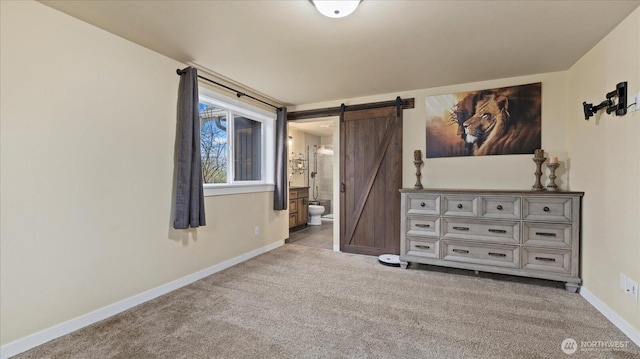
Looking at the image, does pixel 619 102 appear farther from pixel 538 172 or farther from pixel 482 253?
pixel 482 253

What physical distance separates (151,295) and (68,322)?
0.60 meters

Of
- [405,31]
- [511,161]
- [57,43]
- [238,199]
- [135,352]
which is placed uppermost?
[405,31]

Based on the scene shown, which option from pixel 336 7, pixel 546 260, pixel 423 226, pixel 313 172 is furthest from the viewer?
pixel 313 172

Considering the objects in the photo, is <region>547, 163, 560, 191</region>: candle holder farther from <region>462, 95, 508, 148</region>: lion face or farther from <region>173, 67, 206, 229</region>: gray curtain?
<region>173, 67, 206, 229</region>: gray curtain

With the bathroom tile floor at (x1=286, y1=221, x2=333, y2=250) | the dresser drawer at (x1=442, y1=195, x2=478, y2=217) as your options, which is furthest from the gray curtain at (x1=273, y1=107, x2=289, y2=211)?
the dresser drawer at (x1=442, y1=195, x2=478, y2=217)

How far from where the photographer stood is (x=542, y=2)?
1820mm

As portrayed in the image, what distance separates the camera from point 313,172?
7.47 m

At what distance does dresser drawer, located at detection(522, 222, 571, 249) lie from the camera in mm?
2699

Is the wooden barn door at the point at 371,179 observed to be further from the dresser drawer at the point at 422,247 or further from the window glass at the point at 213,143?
the window glass at the point at 213,143

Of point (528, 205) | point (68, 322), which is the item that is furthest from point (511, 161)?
point (68, 322)

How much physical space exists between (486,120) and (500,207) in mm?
1090

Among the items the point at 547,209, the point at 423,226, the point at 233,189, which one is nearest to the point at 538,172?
the point at 547,209

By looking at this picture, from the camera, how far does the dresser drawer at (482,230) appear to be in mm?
2905

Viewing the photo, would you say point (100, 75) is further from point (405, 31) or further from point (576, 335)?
point (576, 335)
